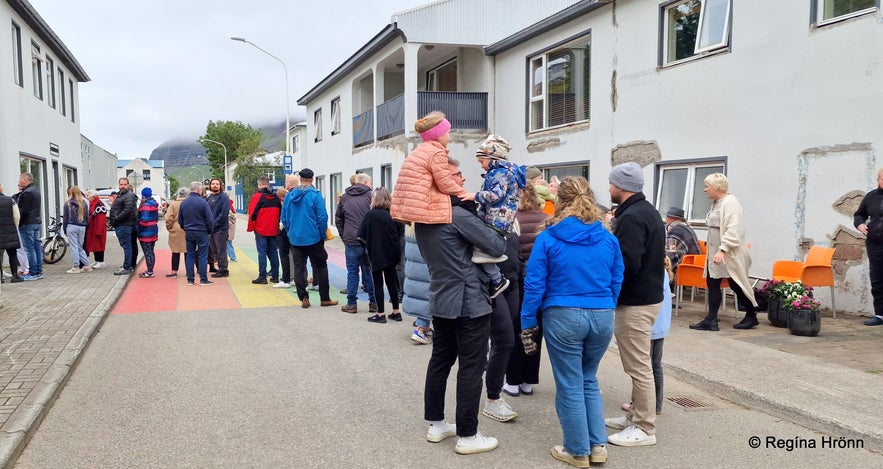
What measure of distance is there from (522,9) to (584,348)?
607 inches

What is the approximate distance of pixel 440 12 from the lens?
1681 centimetres

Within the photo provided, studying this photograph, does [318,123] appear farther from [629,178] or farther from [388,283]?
[629,178]

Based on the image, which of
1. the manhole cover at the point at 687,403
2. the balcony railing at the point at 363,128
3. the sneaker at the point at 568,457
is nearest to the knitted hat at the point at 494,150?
the sneaker at the point at 568,457

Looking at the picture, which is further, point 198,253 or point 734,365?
point 198,253

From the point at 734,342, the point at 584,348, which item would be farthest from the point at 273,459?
the point at 734,342

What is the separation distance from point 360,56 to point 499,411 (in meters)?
16.9

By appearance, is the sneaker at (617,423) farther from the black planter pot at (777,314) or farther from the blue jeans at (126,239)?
the blue jeans at (126,239)

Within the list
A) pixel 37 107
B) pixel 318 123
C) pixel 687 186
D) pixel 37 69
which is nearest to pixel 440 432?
pixel 687 186

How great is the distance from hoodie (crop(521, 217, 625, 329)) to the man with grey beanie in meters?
0.20

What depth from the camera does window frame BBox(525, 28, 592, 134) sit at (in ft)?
43.7

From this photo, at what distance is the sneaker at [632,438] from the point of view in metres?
4.27

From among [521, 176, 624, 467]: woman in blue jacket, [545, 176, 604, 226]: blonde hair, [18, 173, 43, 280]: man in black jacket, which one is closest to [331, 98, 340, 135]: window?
[18, 173, 43, 280]: man in black jacket

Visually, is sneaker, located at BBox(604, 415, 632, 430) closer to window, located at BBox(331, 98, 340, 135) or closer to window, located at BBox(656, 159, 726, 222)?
window, located at BBox(656, 159, 726, 222)

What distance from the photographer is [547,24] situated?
14.1 metres
